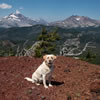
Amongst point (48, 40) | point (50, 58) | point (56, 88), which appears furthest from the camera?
point (48, 40)

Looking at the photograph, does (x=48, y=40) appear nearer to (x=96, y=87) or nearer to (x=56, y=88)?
(x=56, y=88)

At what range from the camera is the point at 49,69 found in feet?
26.6

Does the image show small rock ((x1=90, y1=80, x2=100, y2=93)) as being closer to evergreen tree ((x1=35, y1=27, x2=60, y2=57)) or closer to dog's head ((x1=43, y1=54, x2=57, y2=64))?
dog's head ((x1=43, y1=54, x2=57, y2=64))

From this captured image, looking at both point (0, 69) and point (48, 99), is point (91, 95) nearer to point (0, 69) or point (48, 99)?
point (48, 99)

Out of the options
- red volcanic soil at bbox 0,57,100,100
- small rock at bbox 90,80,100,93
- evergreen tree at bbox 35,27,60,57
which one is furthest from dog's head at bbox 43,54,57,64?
evergreen tree at bbox 35,27,60,57

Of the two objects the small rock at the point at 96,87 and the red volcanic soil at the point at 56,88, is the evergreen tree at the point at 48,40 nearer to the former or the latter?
the red volcanic soil at the point at 56,88

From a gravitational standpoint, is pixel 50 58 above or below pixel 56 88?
above

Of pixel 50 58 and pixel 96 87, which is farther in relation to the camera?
pixel 50 58

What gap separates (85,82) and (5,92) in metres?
4.11

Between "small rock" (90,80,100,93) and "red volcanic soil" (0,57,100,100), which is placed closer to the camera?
"red volcanic soil" (0,57,100,100)

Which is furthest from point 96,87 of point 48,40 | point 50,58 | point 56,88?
point 48,40

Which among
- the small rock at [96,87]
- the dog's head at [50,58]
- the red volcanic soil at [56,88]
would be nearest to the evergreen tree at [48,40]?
the red volcanic soil at [56,88]

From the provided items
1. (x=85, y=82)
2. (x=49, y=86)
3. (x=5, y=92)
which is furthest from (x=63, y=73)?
(x=5, y=92)

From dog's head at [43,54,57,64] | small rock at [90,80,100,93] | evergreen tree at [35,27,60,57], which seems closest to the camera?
small rock at [90,80,100,93]
